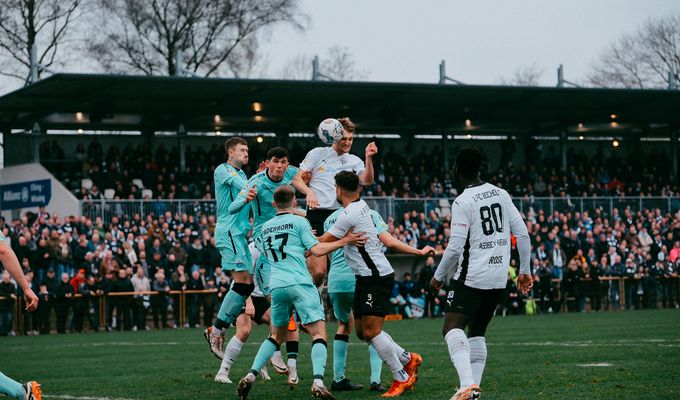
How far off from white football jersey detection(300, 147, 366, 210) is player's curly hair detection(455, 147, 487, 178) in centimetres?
342

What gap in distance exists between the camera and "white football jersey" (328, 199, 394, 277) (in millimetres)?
10164

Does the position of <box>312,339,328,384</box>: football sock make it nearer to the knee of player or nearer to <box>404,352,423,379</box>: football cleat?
<box>404,352,423,379</box>: football cleat

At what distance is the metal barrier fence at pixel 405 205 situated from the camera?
3350cm

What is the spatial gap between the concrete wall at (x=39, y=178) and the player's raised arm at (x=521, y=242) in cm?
2575

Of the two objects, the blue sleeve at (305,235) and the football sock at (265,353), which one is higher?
the blue sleeve at (305,235)

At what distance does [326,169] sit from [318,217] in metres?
0.55

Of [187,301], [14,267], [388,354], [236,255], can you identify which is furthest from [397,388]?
[187,301]

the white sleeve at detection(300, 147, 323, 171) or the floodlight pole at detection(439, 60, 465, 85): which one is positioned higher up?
the floodlight pole at detection(439, 60, 465, 85)

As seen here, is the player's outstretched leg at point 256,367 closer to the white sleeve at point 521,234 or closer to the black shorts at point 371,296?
the black shorts at point 371,296

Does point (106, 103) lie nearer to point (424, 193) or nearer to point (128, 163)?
point (128, 163)

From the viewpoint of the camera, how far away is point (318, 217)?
12492 mm

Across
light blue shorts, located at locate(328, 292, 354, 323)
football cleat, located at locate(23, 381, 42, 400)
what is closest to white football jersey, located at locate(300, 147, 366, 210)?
light blue shorts, located at locate(328, 292, 354, 323)

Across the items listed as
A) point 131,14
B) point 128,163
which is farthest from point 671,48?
point 128,163

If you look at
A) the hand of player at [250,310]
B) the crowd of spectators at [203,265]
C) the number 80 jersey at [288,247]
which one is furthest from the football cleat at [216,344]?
the crowd of spectators at [203,265]
